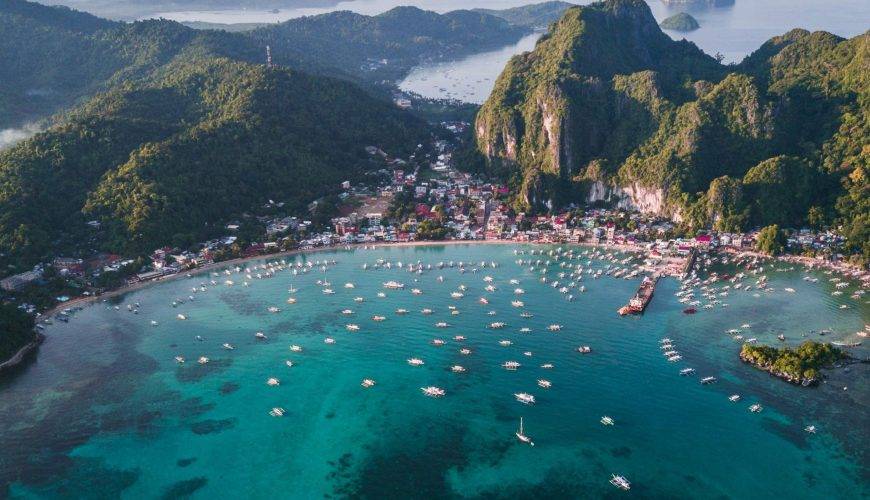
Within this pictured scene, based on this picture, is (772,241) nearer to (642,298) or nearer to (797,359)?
(642,298)

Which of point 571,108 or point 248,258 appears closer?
point 248,258

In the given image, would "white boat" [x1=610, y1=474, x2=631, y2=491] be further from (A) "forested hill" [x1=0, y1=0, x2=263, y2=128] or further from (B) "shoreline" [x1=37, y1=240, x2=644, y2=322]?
(A) "forested hill" [x1=0, y1=0, x2=263, y2=128]

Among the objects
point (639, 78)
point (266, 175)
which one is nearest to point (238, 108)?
point (266, 175)

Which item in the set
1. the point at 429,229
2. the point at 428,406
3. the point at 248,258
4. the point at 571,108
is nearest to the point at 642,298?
the point at 428,406

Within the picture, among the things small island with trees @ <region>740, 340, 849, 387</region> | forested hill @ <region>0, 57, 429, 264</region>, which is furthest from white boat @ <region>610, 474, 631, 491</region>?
forested hill @ <region>0, 57, 429, 264</region>

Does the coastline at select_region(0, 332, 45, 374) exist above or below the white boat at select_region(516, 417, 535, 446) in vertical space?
below

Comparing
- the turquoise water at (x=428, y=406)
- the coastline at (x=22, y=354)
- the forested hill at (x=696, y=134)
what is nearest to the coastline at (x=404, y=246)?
the turquoise water at (x=428, y=406)
